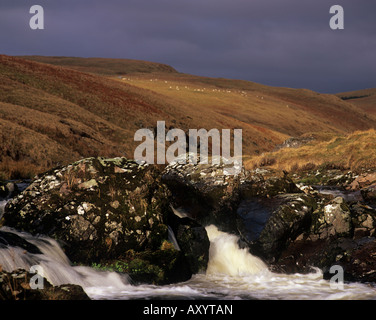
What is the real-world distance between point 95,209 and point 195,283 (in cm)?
378

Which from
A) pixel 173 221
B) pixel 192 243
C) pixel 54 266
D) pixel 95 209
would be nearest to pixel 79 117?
pixel 173 221

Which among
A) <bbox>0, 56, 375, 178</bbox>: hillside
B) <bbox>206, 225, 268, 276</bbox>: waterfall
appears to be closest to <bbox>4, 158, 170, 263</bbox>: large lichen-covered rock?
<bbox>206, 225, 268, 276</bbox>: waterfall

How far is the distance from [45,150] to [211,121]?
37007 mm

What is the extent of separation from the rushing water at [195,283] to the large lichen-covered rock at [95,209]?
1.71 feet

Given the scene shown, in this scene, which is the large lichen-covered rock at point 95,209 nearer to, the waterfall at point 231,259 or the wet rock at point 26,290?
the waterfall at point 231,259

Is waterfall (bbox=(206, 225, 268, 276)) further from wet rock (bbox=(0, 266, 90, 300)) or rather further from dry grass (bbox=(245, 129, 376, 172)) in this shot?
dry grass (bbox=(245, 129, 376, 172))

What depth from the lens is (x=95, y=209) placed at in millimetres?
13336

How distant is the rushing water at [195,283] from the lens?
36.2 feet

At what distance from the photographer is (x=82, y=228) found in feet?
42.6

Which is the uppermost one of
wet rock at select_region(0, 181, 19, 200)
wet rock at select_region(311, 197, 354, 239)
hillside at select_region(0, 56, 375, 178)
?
hillside at select_region(0, 56, 375, 178)

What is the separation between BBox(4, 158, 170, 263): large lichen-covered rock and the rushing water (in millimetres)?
520

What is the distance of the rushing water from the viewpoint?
11.0 m
